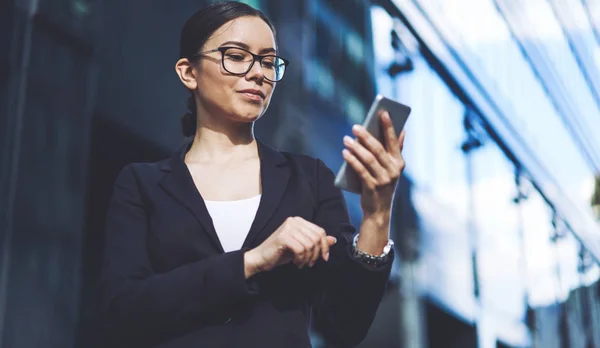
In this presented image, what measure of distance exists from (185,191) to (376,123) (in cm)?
38

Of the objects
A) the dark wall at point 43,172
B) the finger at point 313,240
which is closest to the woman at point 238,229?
the finger at point 313,240

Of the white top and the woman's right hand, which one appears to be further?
the white top

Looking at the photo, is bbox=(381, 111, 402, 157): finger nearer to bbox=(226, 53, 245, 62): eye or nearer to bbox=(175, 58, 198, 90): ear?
bbox=(226, 53, 245, 62): eye

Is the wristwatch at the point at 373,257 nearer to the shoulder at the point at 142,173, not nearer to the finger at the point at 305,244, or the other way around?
the finger at the point at 305,244

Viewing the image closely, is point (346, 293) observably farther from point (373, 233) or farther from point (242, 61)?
point (242, 61)

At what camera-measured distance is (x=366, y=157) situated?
118 cm

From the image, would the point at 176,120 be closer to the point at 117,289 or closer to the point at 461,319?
the point at 117,289

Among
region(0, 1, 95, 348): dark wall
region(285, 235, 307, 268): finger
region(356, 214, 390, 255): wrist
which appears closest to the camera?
region(285, 235, 307, 268): finger

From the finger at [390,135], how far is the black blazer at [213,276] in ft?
0.63

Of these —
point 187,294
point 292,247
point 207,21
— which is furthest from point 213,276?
point 207,21

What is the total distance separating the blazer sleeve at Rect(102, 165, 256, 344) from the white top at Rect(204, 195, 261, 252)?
0.08 meters

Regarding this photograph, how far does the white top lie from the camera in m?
1.32

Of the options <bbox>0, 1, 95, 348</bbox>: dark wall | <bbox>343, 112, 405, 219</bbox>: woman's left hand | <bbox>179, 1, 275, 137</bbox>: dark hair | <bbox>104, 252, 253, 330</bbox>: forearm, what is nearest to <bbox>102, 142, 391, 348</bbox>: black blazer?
<bbox>104, 252, 253, 330</bbox>: forearm

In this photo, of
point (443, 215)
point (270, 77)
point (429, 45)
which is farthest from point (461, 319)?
point (270, 77)
